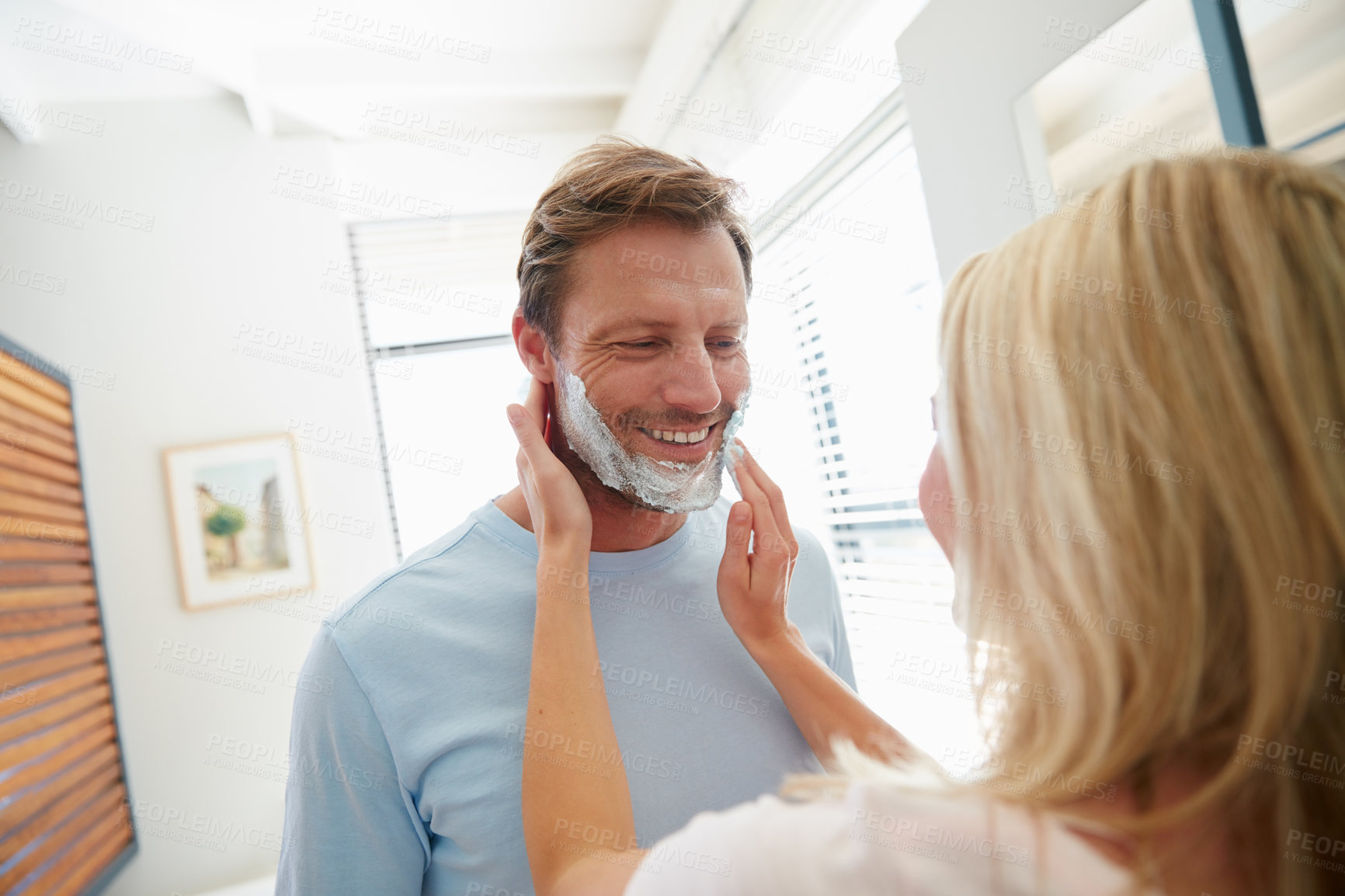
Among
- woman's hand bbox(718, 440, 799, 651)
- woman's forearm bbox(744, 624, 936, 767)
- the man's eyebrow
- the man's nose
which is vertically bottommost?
woman's forearm bbox(744, 624, 936, 767)

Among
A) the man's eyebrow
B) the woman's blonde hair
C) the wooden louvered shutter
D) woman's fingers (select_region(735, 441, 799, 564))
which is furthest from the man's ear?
the wooden louvered shutter

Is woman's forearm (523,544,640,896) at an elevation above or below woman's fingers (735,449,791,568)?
below

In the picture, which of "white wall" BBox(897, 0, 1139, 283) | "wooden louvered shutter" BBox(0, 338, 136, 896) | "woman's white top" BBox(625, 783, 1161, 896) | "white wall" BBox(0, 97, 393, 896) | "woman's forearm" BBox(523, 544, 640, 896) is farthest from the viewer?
"white wall" BBox(0, 97, 393, 896)

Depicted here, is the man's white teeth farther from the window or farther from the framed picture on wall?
the framed picture on wall

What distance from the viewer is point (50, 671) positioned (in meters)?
2.03

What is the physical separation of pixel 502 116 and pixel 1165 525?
131 inches

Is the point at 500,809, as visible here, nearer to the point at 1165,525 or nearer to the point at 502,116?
the point at 1165,525

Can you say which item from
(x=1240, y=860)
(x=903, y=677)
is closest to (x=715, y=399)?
(x=1240, y=860)

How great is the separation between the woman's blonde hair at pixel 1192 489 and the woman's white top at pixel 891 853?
44 millimetres

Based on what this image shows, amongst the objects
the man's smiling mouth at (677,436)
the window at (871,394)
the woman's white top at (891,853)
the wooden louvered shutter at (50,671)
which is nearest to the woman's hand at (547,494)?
the man's smiling mouth at (677,436)

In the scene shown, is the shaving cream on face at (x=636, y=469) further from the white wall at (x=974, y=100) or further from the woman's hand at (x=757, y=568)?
the white wall at (x=974, y=100)

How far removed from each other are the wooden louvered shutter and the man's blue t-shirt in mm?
1327

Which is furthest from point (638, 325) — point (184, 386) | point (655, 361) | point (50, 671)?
point (184, 386)

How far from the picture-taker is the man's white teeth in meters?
1.14
